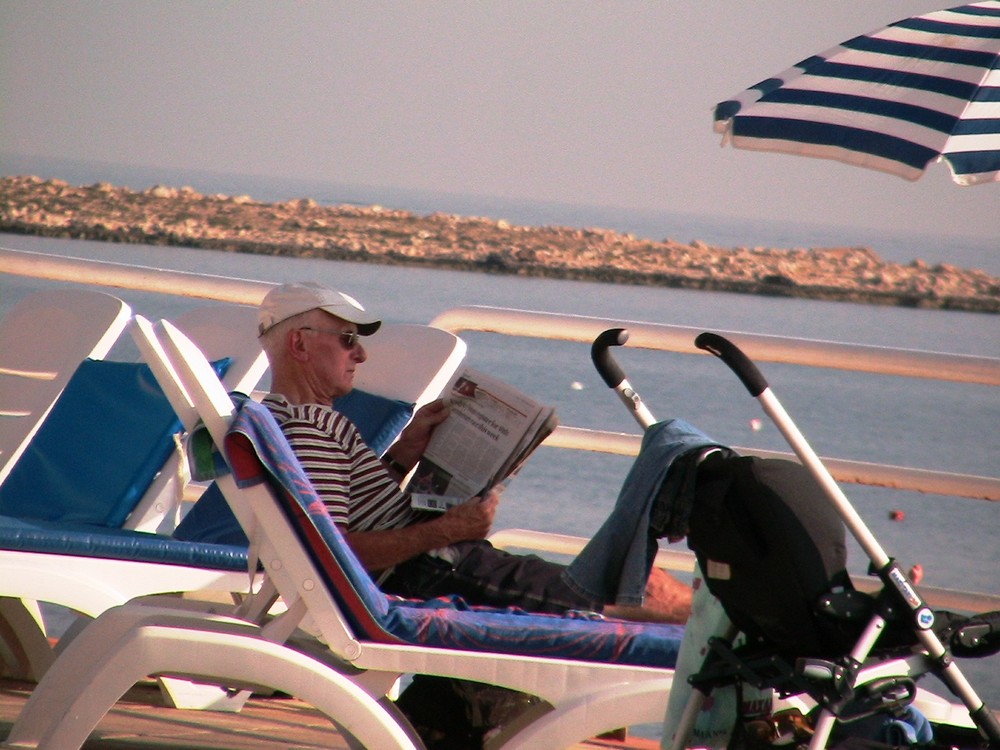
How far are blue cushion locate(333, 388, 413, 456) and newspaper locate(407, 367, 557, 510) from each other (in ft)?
0.98

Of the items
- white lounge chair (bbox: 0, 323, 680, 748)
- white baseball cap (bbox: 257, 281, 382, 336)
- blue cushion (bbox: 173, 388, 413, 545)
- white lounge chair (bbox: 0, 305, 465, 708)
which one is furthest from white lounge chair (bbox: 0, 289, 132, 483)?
white lounge chair (bbox: 0, 323, 680, 748)

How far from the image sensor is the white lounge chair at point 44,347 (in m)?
3.54

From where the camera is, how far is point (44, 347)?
3.65 metres

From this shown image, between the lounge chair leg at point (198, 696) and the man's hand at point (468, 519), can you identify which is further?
the lounge chair leg at point (198, 696)

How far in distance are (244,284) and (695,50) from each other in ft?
75.1

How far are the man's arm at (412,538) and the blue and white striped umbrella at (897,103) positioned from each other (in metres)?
1.10

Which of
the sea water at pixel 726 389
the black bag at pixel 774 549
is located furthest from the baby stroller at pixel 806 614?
the sea water at pixel 726 389

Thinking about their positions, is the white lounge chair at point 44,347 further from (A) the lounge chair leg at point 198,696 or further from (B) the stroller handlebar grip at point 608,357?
(B) the stroller handlebar grip at point 608,357

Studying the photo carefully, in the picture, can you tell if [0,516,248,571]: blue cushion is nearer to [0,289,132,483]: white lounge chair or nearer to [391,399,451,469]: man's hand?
[391,399,451,469]: man's hand

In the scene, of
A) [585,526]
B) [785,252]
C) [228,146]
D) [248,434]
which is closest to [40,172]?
[228,146]

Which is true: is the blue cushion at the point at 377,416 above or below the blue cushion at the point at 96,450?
above

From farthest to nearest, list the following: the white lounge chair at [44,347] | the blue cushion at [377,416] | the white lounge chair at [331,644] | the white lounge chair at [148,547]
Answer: the white lounge chair at [44,347]
the blue cushion at [377,416]
the white lounge chair at [148,547]
the white lounge chair at [331,644]

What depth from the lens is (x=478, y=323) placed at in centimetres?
354

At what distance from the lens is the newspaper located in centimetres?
243
